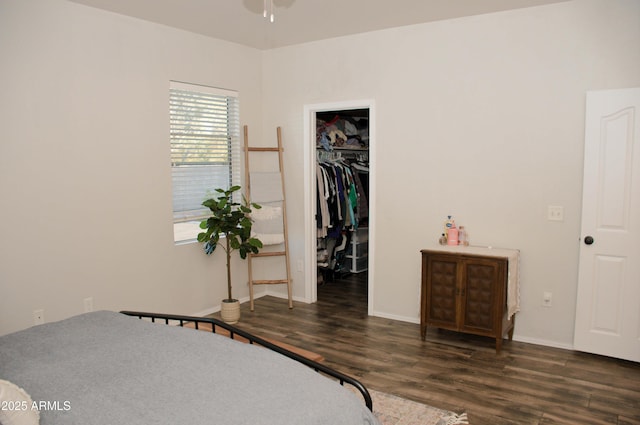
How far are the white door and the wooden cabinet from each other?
22.5 inches

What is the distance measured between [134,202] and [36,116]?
1.02 m

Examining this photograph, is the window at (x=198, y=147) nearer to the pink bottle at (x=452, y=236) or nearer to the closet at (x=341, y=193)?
the closet at (x=341, y=193)

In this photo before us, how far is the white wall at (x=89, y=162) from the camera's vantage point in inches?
134

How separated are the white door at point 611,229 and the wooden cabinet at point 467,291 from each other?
0.57 m

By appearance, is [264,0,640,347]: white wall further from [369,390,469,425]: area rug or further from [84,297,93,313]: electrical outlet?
[84,297,93,313]: electrical outlet

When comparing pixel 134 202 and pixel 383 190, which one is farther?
pixel 383 190

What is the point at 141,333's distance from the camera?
227cm

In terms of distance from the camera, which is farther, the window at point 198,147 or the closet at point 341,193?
the closet at point 341,193

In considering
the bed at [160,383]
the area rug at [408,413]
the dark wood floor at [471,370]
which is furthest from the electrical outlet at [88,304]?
the area rug at [408,413]

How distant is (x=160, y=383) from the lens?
176 centimetres

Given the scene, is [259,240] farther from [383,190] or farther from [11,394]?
[11,394]

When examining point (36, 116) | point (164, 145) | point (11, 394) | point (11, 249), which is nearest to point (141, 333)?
point (11, 394)

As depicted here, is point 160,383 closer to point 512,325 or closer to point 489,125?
point 512,325

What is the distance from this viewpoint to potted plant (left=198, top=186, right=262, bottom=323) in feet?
14.5
